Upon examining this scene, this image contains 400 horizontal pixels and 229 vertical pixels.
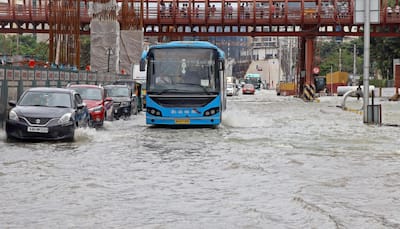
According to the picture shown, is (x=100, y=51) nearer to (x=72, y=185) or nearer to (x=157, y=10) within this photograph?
(x=157, y=10)

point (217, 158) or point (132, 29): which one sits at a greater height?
point (132, 29)

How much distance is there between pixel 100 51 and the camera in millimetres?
58906

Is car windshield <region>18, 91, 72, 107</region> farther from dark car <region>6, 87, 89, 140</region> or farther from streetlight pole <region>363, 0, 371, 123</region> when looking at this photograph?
streetlight pole <region>363, 0, 371, 123</region>

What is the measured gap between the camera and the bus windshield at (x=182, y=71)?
24.7 m

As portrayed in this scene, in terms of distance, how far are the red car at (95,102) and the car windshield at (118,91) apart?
275 inches

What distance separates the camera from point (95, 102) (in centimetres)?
2584

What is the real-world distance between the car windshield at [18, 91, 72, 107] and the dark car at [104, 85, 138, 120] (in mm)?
11599

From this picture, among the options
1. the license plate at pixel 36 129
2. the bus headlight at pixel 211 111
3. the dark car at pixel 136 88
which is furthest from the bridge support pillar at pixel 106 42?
the license plate at pixel 36 129

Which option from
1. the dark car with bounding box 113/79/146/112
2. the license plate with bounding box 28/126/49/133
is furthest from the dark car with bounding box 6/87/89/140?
the dark car with bounding box 113/79/146/112

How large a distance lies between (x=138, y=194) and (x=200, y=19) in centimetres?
6360

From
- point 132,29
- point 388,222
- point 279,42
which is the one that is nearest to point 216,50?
point 388,222

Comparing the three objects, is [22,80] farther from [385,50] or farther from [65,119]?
[385,50]

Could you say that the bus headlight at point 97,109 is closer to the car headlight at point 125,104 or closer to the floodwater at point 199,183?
the floodwater at point 199,183

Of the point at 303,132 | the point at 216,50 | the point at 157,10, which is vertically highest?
the point at 157,10
